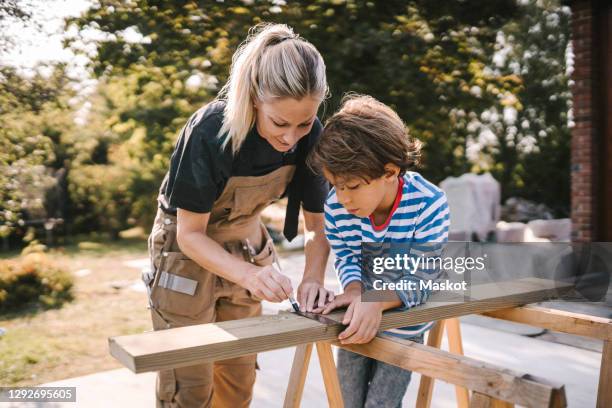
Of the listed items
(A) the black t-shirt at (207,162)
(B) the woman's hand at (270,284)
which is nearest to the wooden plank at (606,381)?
(B) the woman's hand at (270,284)

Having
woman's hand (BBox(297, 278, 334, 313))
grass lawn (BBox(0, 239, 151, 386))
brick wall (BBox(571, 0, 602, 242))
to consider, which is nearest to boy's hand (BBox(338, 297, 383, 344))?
woman's hand (BBox(297, 278, 334, 313))

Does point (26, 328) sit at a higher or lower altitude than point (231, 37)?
lower

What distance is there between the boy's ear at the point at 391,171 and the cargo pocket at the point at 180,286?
692mm

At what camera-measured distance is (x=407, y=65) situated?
5.33 meters

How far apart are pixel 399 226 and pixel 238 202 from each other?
1.79 ft

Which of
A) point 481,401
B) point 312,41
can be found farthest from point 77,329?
point 481,401

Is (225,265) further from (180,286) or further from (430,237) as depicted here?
(430,237)

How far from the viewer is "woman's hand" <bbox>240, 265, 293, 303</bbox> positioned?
5.05 feet

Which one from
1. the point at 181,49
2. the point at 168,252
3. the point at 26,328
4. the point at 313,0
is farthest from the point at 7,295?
the point at 168,252

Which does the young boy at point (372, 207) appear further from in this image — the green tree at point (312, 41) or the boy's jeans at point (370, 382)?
the green tree at point (312, 41)

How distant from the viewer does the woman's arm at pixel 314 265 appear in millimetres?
1732

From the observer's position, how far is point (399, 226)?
1874mm

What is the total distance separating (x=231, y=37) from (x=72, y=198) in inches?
297

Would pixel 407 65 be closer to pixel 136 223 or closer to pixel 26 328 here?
pixel 26 328
